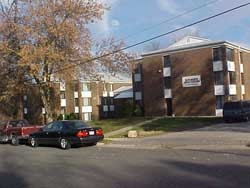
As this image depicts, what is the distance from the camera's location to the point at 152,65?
203 ft

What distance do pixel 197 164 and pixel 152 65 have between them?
158 ft

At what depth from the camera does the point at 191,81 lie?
2259 inches

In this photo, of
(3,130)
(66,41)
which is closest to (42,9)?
(66,41)

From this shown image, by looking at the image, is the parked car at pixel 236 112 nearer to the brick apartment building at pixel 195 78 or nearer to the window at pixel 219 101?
the brick apartment building at pixel 195 78

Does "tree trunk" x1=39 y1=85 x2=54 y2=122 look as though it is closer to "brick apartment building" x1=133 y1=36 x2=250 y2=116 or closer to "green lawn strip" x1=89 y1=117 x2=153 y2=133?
"green lawn strip" x1=89 y1=117 x2=153 y2=133

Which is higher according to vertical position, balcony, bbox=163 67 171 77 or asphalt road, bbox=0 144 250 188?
balcony, bbox=163 67 171 77

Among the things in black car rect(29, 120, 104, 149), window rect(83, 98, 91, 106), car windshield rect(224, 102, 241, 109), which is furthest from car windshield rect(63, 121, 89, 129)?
window rect(83, 98, 91, 106)

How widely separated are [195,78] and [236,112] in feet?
58.8

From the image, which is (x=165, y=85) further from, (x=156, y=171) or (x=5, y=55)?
(x=156, y=171)

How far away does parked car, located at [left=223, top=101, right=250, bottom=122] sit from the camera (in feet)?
129

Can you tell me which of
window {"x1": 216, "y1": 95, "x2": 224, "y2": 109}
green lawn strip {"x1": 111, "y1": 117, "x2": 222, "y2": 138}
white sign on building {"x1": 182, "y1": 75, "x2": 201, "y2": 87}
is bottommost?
green lawn strip {"x1": 111, "y1": 117, "x2": 222, "y2": 138}

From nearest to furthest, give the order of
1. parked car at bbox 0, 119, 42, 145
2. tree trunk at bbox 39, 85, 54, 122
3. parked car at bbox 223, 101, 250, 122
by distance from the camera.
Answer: parked car at bbox 0, 119, 42, 145
parked car at bbox 223, 101, 250, 122
tree trunk at bbox 39, 85, 54, 122

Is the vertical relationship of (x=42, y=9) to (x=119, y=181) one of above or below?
above

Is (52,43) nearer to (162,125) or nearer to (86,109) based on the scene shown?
(162,125)
